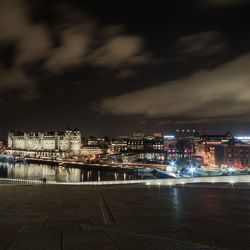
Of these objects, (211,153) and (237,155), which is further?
(211,153)

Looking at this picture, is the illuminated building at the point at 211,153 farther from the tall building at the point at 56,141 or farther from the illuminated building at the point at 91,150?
the tall building at the point at 56,141

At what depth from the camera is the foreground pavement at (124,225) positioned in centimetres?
479

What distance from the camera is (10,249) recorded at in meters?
4.44

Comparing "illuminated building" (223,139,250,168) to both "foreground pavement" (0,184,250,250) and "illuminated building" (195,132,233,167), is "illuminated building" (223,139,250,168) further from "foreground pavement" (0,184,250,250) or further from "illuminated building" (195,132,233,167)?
"foreground pavement" (0,184,250,250)

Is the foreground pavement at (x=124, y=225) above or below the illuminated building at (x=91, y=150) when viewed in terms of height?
below

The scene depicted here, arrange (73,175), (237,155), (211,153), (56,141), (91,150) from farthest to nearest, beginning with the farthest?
(56,141), (91,150), (211,153), (237,155), (73,175)

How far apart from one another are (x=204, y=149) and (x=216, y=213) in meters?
127

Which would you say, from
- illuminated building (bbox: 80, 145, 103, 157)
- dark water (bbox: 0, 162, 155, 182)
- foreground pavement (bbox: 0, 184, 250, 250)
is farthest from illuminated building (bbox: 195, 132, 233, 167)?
foreground pavement (bbox: 0, 184, 250, 250)

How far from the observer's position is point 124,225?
630 centimetres

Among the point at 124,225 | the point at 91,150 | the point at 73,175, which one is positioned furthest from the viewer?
the point at 91,150

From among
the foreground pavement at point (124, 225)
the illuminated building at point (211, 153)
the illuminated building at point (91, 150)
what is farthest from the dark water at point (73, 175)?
the illuminated building at point (91, 150)

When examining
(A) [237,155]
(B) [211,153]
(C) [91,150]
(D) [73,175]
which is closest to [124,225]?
(D) [73,175]

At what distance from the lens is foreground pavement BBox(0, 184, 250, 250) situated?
4.79m

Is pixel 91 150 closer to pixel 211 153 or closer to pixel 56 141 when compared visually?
pixel 56 141
